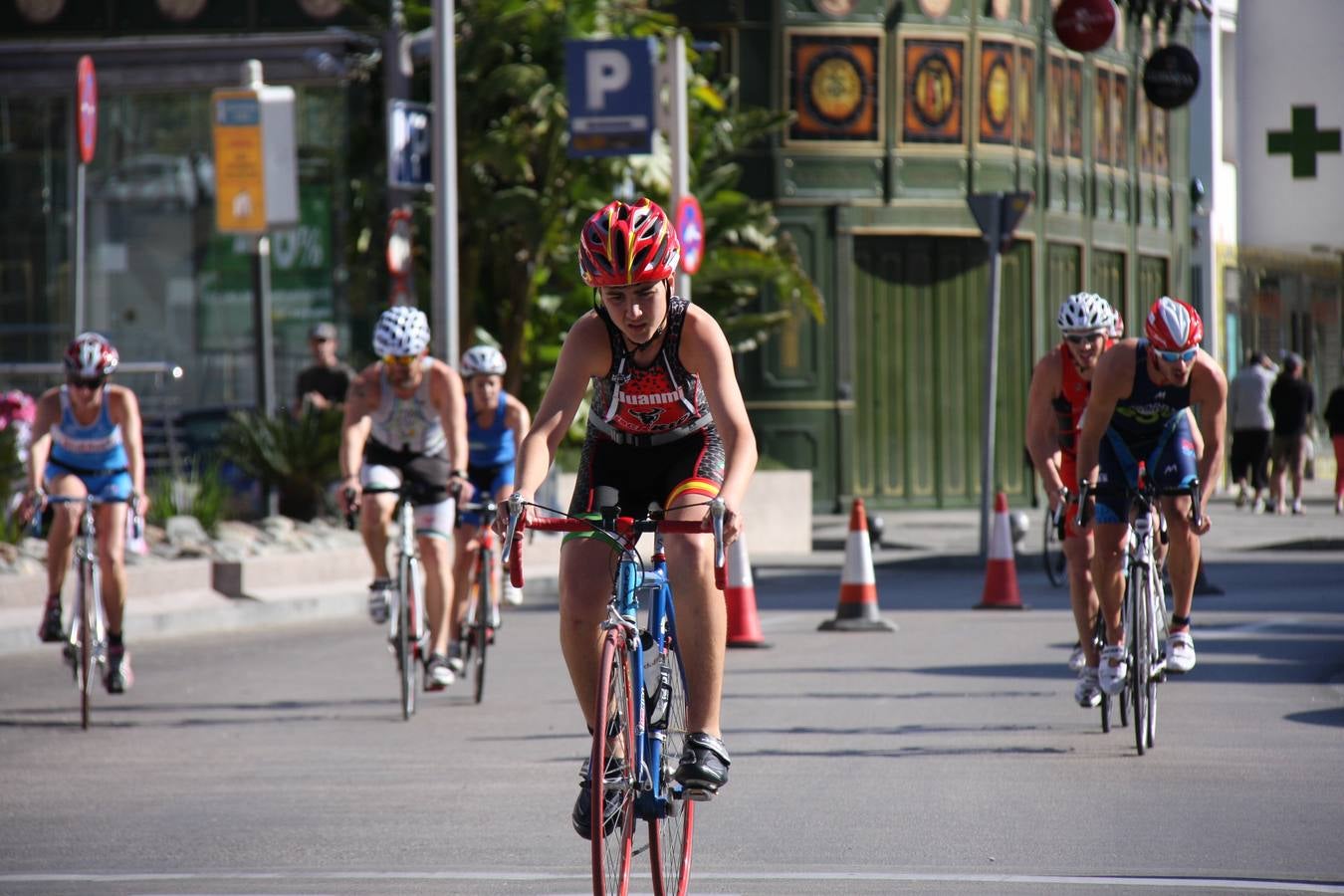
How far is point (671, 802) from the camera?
19.7 ft

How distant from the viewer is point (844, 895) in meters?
6.54

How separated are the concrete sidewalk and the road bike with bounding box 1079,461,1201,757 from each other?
754cm

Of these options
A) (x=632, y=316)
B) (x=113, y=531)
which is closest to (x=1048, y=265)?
(x=113, y=531)

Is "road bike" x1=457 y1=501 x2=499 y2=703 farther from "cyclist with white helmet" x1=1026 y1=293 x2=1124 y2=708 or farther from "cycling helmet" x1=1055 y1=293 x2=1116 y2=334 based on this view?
"cycling helmet" x1=1055 y1=293 x2=1116 y2=334

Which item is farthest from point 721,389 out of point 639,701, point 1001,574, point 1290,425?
point 1290,425

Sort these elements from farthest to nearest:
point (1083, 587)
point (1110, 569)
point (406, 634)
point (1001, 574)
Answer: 1. point (1001, 574)
2. point (406, 634)
3. point (1083, 587)
4. point (1110, 569)

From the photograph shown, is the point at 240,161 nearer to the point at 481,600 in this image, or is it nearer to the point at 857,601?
the point at 857,601

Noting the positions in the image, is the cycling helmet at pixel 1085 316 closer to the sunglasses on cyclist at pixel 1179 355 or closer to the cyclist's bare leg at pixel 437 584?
the sunglasses on cyclist at pixel 1179 355

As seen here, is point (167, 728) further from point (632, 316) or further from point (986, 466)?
point (986, 466)

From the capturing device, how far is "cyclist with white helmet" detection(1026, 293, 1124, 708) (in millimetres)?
10125

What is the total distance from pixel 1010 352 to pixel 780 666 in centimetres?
1622

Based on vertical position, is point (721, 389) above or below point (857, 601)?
above

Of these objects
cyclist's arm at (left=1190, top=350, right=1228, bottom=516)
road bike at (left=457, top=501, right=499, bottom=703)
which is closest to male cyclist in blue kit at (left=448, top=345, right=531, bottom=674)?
road bike at (left=457, top=501, right=499, bottom=703)

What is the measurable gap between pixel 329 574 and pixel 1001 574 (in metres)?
5.22
